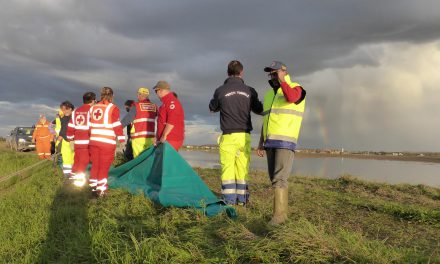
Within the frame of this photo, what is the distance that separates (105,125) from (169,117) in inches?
51.3

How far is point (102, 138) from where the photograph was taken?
7543 millimetres

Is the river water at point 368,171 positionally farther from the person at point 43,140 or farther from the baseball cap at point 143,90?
the baseball cap at point 143,90

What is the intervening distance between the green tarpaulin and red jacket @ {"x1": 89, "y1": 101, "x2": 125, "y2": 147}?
749mm

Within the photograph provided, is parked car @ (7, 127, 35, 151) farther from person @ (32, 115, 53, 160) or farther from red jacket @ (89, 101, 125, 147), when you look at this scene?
red jacket @ (89, 101, 125, 147)

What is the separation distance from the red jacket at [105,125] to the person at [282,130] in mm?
3578

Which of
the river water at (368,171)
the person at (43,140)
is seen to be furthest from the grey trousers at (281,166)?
the person at (43,140)

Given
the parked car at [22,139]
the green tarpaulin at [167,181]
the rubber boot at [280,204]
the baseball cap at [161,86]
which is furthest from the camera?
the parked car at [22,139]

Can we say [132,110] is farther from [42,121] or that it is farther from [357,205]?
[42,121]

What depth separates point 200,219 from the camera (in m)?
4.82

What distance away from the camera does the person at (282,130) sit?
5141 millimetres

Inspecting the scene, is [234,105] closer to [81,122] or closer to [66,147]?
[81,122]

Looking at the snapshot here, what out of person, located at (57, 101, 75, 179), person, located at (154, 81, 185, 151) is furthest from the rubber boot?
person, located at (57, 101, 75, 179)

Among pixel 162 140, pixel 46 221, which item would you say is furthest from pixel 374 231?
pixel 46 221

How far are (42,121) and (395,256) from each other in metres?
18.3
